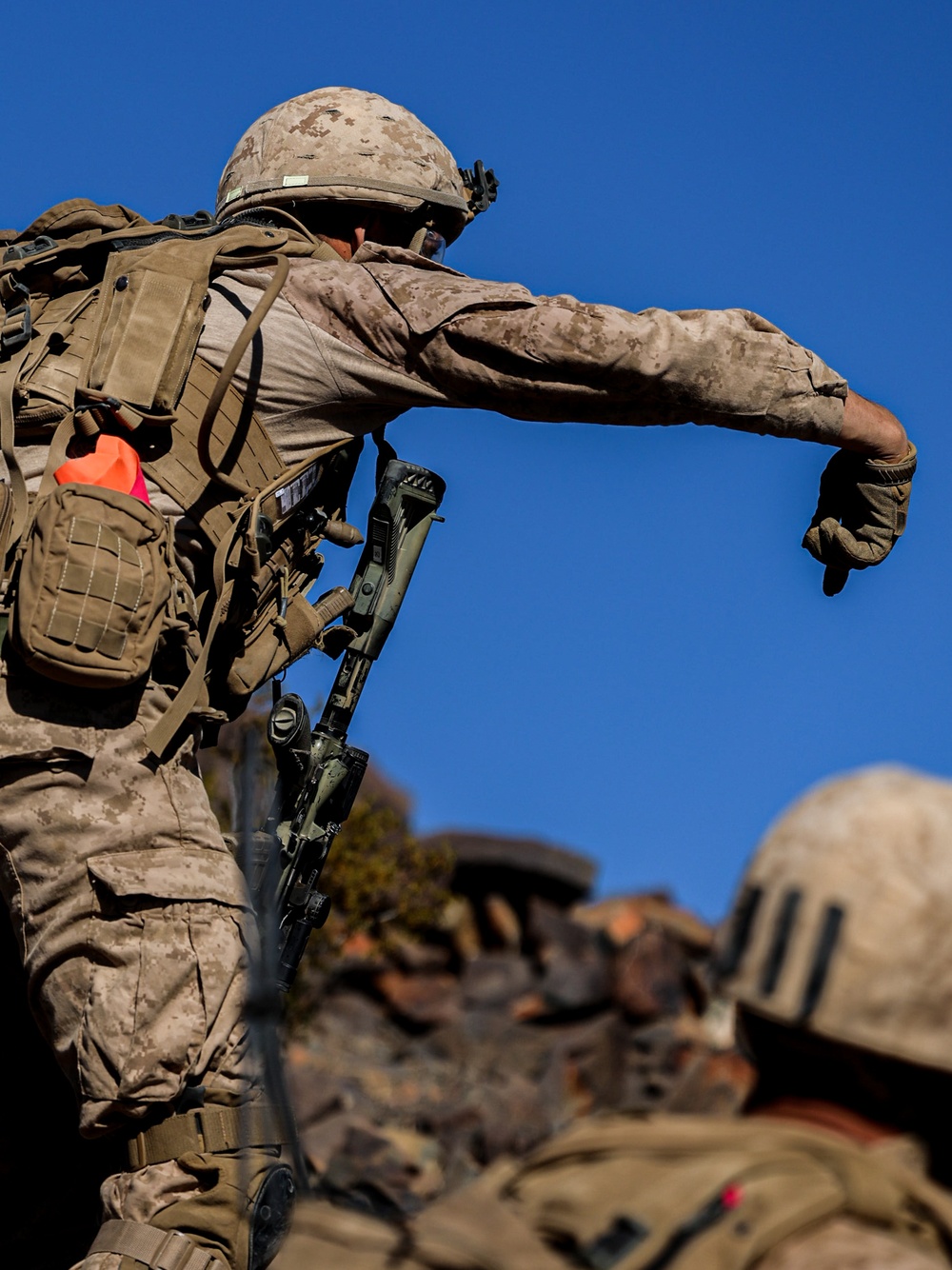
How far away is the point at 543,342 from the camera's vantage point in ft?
13.8

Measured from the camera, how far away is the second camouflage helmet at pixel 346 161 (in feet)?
16.1

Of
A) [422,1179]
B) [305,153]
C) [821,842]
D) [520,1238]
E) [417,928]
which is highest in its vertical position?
[305,153]

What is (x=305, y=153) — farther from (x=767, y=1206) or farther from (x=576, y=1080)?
(x=576, y=1080)

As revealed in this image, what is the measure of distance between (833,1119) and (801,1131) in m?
0.07

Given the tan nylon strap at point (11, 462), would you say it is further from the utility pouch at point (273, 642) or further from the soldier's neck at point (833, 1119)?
the soldier's neck at point (833, 1119)

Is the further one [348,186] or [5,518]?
[348,186]

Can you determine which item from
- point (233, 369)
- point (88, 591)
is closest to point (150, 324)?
point (233, 369)

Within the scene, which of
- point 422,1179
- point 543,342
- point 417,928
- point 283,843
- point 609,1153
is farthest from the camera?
point 417,928

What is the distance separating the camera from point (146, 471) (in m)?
4.20

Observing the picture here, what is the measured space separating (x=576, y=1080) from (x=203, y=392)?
7341 millimetres

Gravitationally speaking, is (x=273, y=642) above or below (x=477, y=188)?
below

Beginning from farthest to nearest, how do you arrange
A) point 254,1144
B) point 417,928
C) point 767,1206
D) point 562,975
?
point 562,975, point 417,928, point 254,1144, point 767,1206

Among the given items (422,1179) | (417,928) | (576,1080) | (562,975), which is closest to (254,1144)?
(422,1179)

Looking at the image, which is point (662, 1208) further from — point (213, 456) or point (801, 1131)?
point (213, 456)
